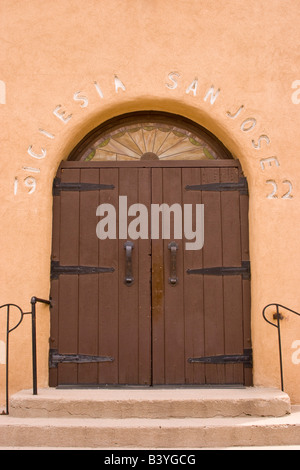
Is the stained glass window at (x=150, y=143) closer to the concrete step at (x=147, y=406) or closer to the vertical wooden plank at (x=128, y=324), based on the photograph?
the vertical wooden plank at (x=128, y=324)

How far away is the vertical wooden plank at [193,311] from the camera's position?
521 cm

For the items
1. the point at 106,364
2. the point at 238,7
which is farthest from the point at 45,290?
the point at 238,7

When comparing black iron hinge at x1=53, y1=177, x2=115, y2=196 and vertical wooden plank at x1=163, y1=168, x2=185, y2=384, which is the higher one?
black iron hinge at x1=53, y1=177, x2=115, y2=196

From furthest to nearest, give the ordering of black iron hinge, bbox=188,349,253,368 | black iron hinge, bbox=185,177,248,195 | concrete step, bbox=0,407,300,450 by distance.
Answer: black iron hinge, bbox=185,177,248,195 → black iron hinge, bbox=188,349,253,368 → concrete step, bbox=0,407,300,450

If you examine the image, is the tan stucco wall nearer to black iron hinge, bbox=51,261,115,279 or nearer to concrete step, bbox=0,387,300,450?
black iron hinge, bbox=51,261,115,279

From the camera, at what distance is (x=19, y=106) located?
542cm

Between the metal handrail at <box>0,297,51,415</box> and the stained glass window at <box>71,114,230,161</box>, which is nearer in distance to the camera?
the metal handrail at <box>0,297,51,415</box>

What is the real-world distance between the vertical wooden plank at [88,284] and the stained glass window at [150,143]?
0.99ft

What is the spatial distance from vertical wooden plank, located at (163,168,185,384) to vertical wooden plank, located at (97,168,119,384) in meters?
0.45

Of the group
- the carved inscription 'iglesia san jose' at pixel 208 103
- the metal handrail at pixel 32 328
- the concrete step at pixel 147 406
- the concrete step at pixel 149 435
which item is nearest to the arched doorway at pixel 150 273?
the carved inscription 'iglesia san jose' at pixel 208 103

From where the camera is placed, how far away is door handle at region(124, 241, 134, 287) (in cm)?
526

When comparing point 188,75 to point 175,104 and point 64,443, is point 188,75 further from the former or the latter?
point 64,443

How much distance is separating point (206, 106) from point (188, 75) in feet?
1.12

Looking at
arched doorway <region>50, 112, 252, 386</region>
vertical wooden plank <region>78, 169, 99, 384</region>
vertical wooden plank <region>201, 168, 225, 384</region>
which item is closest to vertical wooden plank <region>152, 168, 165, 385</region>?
arched doorway <region>50, 112, 252, 386</region>
